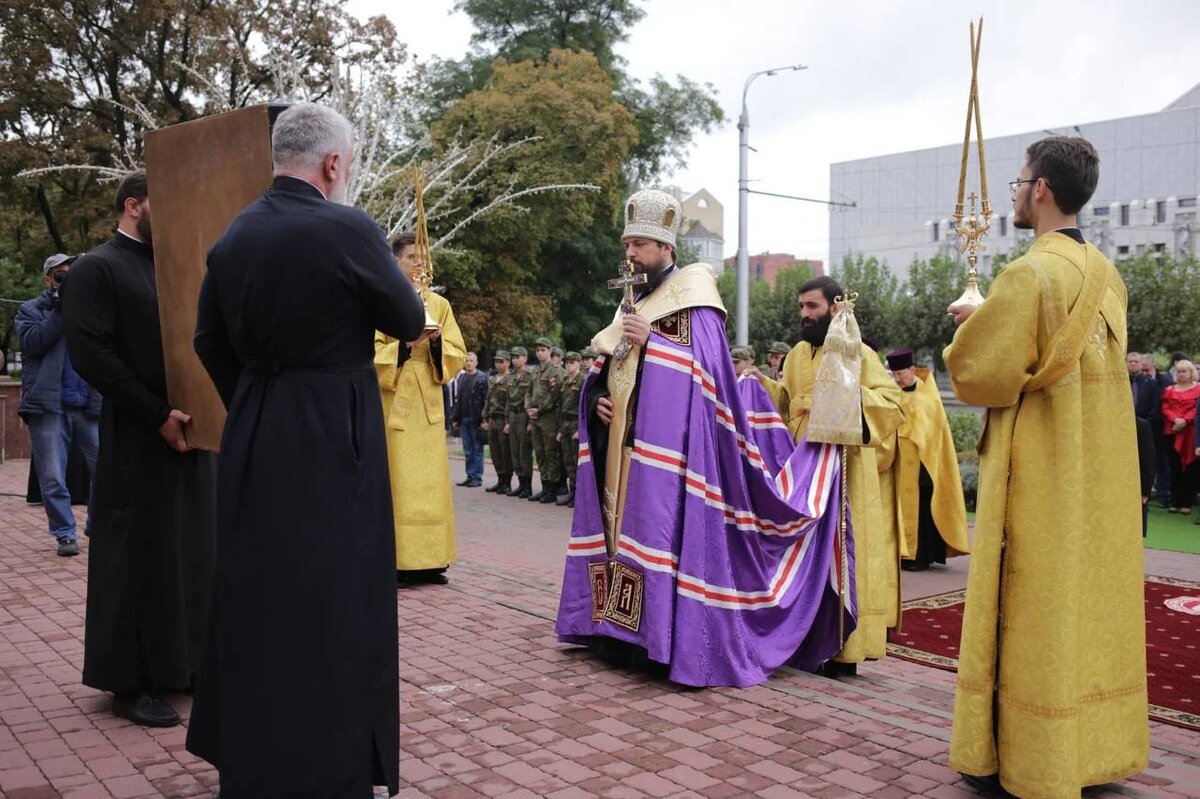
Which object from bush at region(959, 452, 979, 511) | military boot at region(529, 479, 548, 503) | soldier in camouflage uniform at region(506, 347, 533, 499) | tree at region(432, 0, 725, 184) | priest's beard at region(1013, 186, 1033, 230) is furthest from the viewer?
tree at region(432, 0, 725, 184)

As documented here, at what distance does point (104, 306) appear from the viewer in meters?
4.57

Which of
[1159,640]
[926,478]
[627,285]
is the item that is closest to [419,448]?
[627,285]

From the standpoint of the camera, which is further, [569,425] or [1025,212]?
[569,425]

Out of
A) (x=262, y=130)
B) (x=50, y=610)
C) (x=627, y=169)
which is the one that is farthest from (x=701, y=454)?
(x=627, y=169)

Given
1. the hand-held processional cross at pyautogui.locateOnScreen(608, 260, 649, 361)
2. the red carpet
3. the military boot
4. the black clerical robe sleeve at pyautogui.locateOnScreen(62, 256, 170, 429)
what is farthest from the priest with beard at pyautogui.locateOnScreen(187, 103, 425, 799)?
the military boot

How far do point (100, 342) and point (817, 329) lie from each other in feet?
12.1

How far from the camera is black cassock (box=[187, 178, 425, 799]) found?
3.23 meters

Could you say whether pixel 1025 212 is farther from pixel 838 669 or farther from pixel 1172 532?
pixel 1172 532

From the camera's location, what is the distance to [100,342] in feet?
14.9

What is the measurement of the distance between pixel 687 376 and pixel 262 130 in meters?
2.57

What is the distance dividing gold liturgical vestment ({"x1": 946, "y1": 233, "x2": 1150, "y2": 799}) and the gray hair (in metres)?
2.31

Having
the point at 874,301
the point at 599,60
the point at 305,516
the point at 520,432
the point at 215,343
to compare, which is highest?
the point at 599,60

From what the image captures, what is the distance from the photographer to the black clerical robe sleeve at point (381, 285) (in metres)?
3.25

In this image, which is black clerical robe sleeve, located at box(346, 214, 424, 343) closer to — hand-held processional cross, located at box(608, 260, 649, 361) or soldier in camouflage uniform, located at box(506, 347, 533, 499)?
hand-held processional cross, located at box(608, 260, 649, 361)
